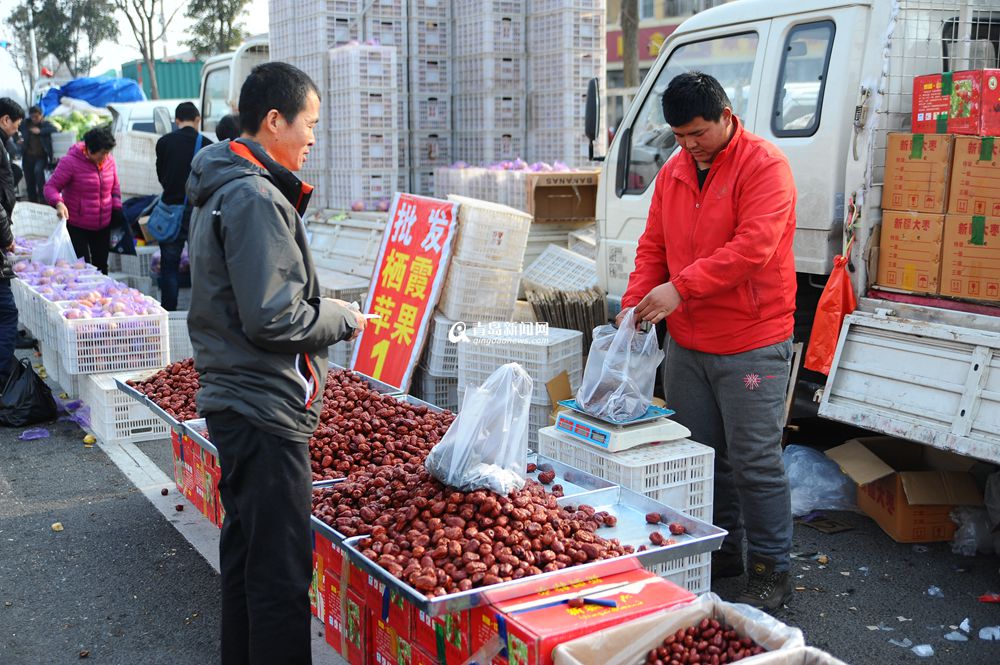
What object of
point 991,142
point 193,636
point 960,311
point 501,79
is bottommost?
point 193,636

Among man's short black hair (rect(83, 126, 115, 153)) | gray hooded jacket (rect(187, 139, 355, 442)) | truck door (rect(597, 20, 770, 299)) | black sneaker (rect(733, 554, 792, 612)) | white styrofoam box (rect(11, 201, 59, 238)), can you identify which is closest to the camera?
gray hooded jacket (rect(187, 139, 355, 442))

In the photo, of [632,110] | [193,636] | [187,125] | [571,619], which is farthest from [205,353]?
Result: [187,125]

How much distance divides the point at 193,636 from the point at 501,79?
758cm

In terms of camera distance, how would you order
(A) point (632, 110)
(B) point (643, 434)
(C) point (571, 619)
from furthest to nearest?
(A) point (632, 110) → (B) point (643, 434) → (C) point (571, 619)

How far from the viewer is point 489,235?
283 inches

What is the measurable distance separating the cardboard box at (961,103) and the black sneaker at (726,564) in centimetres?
226

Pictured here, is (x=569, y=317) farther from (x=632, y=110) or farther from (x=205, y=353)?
(x=205, y=353)

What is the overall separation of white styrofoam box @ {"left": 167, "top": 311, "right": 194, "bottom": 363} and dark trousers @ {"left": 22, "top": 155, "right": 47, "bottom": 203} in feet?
37.3

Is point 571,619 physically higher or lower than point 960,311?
lower

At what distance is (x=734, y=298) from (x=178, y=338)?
6173 millimetres

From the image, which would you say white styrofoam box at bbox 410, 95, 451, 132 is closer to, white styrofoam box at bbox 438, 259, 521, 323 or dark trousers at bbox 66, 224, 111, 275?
dark trousers at bbox 66, 224, 111, 275

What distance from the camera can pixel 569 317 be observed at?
7074 millimetres

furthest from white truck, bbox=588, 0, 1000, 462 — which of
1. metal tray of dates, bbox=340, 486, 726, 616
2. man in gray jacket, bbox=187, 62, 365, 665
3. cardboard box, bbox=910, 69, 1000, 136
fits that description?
man in gray jacket, bbox=187, 62, 365, 665

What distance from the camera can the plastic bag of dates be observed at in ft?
8.68
